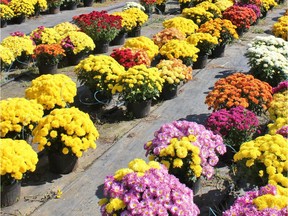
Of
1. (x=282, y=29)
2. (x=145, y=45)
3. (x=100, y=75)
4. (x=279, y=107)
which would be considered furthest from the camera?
(x=282, y=29)

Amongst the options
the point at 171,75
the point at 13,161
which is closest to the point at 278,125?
the point at 171,75

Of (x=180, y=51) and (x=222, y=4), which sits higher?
(x=180, y=51)

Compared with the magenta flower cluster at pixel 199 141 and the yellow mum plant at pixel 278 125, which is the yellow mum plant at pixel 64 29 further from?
the yellow mum plant at pixel 278 125

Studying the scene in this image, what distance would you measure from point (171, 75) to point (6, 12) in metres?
8.00

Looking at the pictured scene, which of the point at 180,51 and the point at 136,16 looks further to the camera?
the point at 136,16

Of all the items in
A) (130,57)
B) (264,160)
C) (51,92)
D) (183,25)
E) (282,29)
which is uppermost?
(264,160)

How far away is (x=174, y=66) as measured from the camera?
9.28m

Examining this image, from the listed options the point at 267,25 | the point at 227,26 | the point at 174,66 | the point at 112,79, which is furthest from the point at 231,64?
the point at 267,25

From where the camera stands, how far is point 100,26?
11.7 m

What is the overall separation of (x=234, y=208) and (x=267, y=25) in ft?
45.1

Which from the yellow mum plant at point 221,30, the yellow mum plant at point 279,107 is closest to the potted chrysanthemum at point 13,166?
the yellow mum plant at point 279,107

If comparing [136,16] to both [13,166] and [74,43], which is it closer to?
[74,43]

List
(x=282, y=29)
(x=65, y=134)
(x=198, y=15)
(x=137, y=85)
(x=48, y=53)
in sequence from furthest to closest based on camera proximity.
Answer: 1. (x=198, y=15)
2. (x=282, y=29)
3. (x=48, y=53)
4. (x=137, y=85)
5. (x=65, y=134)

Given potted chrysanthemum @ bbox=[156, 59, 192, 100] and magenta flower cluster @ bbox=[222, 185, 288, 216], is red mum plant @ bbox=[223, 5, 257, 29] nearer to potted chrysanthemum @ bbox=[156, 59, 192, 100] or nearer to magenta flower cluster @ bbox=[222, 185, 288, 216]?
potted chrysanthemum @ bbox=[156, 59, 192, 100]
